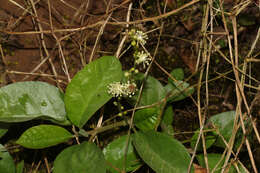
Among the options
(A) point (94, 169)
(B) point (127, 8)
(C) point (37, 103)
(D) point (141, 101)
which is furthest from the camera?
(B) point (127, 8)

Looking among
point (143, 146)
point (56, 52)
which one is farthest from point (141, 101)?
point (56, 52)

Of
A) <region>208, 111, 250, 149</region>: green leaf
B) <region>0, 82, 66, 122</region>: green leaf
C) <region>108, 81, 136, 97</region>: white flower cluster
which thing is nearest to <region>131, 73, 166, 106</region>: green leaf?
<region>108, 81, 136, 97</region>: white flower cluster

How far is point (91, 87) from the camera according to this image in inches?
51.1

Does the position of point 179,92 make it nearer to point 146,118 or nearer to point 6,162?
point 146,118

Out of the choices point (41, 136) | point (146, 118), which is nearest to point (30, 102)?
point (41, 136)

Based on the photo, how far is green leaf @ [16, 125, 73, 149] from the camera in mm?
1229

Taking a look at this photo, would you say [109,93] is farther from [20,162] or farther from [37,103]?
[20,162]

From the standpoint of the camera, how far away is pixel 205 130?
1.41m

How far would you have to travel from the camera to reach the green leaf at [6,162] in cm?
129

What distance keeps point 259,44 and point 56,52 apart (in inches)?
45.5

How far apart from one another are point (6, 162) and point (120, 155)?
0.53 m

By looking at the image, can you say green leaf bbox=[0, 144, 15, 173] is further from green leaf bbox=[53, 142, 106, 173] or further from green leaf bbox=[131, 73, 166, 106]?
green leaf bbox=[131, 73, 166, 106]

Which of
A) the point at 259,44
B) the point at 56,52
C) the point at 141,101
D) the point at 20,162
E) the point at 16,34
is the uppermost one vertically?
the point at 16,34

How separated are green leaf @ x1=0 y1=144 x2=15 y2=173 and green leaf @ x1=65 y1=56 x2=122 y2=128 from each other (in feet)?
1.15
